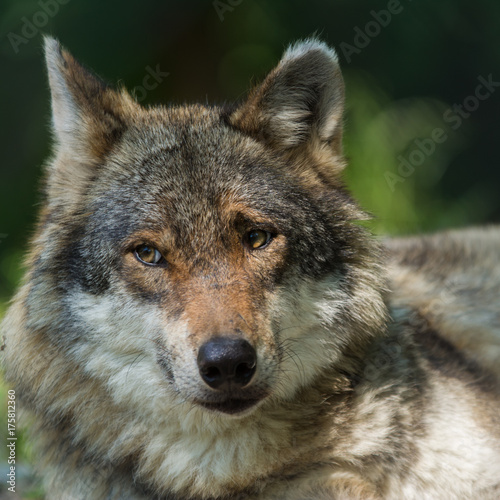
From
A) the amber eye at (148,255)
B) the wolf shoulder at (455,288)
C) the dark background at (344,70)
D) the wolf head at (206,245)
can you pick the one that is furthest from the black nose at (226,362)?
the dark background at (344,70)

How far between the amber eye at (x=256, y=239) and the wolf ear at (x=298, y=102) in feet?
2.24

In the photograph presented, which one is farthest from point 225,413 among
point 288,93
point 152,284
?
point 288,93

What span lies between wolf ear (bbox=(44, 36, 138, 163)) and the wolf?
0.01 meters

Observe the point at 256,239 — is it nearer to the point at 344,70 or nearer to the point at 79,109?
the point at 79,109

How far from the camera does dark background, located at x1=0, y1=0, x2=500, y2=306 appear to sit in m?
7.40

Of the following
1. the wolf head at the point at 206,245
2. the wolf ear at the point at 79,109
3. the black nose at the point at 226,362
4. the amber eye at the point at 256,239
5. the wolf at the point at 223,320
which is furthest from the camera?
the wolf ear at the point at 79,109

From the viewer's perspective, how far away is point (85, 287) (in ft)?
11.4

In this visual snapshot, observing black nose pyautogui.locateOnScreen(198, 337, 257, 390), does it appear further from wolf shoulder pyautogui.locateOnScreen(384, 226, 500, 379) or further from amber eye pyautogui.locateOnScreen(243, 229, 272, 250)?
wolf shoulder pyautogui.locateOnScreen(384, 226, 500, 379)

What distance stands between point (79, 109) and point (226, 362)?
1.67 meters

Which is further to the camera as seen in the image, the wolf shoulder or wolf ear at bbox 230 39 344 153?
the wolf shoulder

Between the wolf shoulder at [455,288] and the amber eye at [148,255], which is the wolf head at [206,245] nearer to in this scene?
the amber eye at [148,255]

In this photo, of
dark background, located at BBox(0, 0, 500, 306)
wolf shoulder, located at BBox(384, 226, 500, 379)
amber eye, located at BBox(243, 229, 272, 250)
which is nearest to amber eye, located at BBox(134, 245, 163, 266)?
amber eye, located at BBox(243, 229, 272, 250)

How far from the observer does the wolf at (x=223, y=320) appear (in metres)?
3.35

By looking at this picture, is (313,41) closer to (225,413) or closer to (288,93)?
(288,93)
